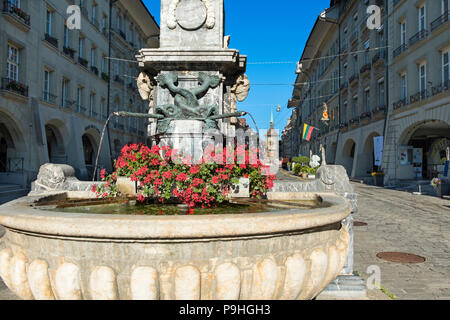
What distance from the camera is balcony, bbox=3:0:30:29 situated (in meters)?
14.8

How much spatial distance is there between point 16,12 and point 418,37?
21.1 m

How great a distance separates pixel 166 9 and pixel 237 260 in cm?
577

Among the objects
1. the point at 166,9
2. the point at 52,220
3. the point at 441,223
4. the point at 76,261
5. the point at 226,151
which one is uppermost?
the point at 166,9

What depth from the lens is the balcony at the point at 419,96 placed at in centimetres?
1730

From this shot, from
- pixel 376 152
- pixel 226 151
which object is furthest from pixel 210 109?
pixel 376 152

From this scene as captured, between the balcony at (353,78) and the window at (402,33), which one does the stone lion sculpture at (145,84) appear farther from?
the balcony at (353,78)

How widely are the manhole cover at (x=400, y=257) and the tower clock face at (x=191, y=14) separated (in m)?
5.45

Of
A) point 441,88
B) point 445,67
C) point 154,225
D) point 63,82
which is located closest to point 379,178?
point 441,88

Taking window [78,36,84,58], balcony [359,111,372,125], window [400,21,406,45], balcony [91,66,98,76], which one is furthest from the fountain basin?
balcony [91,66,98,76]

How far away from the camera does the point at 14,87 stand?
50.2 ft

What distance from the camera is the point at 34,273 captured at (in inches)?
82.3

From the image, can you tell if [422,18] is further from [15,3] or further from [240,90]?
[15,3]

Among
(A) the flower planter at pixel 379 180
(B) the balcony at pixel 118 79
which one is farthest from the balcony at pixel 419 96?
(B) the balcony at pixel 118 79

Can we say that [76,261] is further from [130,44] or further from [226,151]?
[130,44]
